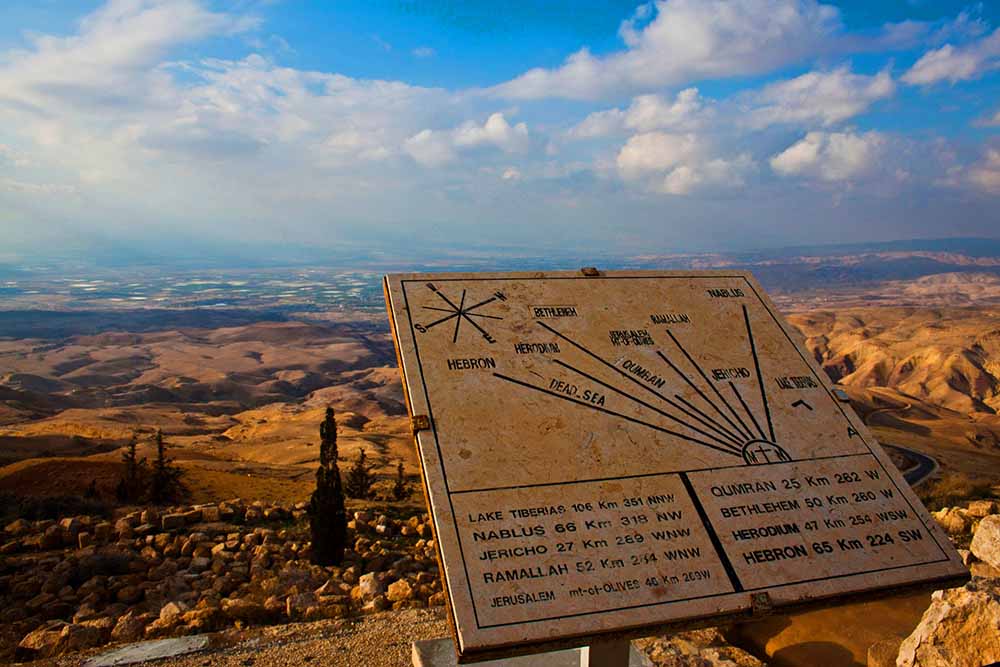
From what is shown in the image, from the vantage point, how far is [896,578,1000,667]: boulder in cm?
374

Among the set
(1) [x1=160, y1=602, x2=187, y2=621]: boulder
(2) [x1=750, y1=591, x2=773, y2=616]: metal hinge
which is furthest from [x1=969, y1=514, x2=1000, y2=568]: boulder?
(1) [x1=160, y1=602, x2=187, y2=621]: boulder

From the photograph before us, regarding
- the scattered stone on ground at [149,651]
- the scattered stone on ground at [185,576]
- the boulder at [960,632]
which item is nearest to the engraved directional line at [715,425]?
the boulder at [960,632]

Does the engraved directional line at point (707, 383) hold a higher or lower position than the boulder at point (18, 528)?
higher

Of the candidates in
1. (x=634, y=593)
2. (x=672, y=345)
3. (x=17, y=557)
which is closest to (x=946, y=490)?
(x=672, y=345)

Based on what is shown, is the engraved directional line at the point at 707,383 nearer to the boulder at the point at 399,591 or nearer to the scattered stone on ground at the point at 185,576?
the scattered stone on ground at the point at 185,576

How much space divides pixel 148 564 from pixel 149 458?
445 inches

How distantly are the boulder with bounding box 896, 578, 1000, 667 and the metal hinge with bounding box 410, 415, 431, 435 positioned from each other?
3.49 m

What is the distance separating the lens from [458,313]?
377cm

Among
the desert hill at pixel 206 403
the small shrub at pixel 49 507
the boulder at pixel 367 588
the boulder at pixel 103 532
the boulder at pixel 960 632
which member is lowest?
the desert hill at pixel 206 403

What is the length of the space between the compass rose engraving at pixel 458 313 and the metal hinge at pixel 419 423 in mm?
599

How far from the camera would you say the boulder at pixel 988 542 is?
6238 millimetres

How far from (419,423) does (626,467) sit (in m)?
1.07

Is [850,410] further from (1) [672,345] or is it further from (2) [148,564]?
(2) [148,564]

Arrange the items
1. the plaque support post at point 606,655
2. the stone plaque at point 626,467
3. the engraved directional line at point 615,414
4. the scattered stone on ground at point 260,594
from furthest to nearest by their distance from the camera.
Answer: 1. the scattered stone on ground at point 260,594
2. the engraved directional line at point 615,414
3. the plaque support post at point 606,655
4. the stone plaque at point 626,467
